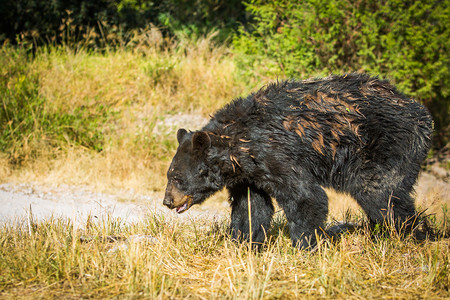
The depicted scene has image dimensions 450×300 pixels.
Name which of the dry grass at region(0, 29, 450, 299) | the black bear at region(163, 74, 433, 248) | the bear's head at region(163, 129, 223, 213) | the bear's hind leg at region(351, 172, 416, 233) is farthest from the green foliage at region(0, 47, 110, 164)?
the bear's hind leg at region(351, 172, 416, 233)

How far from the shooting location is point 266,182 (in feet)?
14.3

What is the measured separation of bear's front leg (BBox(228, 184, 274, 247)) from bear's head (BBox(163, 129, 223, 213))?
0.96 feet

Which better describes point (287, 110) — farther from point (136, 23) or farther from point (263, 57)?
point (136, 23)

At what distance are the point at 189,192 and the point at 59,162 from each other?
4.74 m

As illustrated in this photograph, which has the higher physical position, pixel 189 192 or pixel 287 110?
pixel 287 110

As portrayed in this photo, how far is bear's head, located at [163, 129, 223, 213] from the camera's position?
4.55 metres

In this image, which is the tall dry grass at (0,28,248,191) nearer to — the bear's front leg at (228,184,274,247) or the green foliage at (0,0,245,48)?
the green foliage at (0,0,245,48)

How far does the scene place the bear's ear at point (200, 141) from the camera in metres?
4.37

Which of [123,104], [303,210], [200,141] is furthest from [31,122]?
[303,210]

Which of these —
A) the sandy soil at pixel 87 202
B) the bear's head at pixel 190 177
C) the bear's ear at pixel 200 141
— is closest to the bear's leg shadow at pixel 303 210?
the bear's head at pixel 190 177

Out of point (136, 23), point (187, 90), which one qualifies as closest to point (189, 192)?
point (187, 90)

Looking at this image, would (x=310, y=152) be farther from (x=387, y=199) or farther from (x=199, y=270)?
(x=199, y=270)

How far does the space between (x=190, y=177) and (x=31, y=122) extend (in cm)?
549

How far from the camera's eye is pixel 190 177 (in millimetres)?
4578
